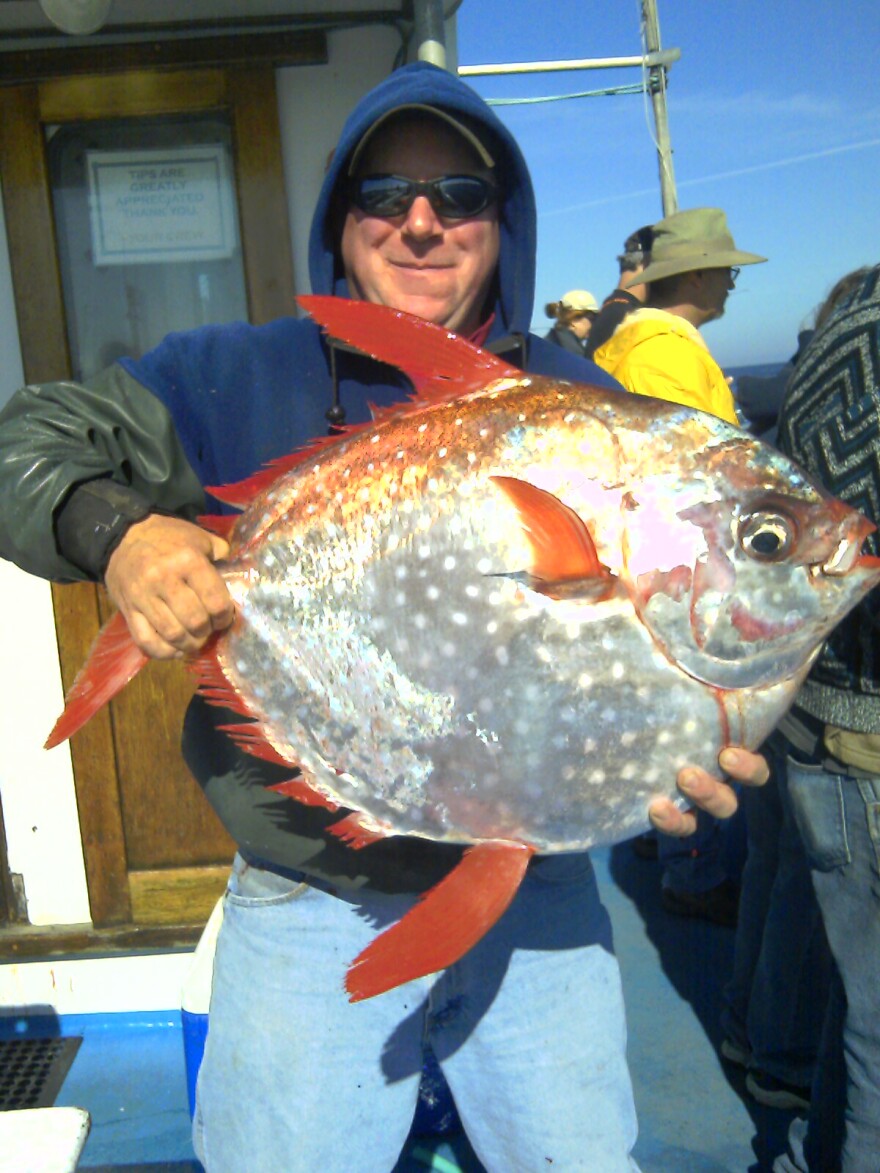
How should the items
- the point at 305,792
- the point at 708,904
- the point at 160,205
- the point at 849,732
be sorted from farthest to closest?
the point at 708,904 → the point at 160,205 → the point at 849,732 → the point at 305,792

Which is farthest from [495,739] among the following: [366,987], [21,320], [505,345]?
[21,320]

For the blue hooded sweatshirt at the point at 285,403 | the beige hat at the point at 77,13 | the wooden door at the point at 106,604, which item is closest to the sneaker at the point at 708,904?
the wooden door at the point at 106,604

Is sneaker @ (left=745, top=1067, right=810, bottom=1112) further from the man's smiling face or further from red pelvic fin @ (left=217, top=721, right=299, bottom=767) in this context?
the man's smiling face

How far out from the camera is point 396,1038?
5.49 feet

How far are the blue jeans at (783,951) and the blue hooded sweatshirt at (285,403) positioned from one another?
4.69 ft

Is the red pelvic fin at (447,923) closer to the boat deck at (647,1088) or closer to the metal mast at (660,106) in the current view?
the boat deck at (647,1088)

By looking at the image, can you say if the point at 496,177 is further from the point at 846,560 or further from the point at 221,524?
the point at 846,560

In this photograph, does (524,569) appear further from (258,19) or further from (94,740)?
(258,19)

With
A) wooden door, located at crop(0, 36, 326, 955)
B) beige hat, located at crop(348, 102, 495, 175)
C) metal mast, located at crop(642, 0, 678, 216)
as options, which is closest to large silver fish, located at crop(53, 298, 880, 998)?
beige hat, located at crop(348, 102, 495, 175)

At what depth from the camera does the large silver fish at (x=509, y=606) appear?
1146mm

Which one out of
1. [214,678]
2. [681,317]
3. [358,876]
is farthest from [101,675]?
[681,317]

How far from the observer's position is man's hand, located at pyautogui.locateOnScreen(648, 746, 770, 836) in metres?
1.21

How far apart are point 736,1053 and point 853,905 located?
1394 millimetres

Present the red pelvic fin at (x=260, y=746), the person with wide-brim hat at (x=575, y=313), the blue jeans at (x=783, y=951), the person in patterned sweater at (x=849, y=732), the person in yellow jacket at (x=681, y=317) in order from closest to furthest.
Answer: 1. the red pelvic fin at (x=260, y=746)
2. the person in patterned sweater at (x=849, y=732)
3. the blue jeans at (x=783, y=951)
4. the person in yellow jacket at (x=681, y=317)
5. the person with wide-brim hat at (x=575, y=313)
